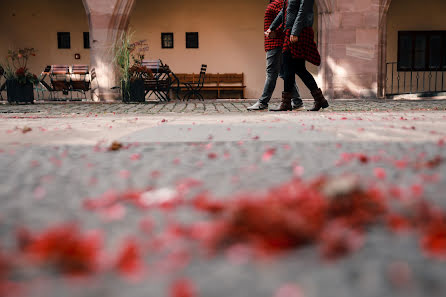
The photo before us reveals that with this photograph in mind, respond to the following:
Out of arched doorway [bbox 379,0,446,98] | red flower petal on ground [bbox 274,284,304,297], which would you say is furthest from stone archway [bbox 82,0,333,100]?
red flower petal on ground [bbox 274,284,304,297]

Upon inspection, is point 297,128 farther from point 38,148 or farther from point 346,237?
point 346,237

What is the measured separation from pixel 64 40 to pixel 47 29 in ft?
1.92

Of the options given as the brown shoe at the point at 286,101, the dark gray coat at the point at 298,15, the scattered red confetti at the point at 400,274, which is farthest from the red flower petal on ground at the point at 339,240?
the brown shoe at the point at 286,101

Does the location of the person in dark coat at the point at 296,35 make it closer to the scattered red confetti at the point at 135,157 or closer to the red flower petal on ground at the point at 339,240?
the scattered red confetti at the point at 135,157

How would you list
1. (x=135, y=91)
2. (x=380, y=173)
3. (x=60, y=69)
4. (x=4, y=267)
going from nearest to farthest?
(x=4, y=267) < (x=380, y=173) < (x=135, y=91) < (x=60, y=69)

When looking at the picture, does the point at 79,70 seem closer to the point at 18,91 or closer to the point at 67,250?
the point at 18,91

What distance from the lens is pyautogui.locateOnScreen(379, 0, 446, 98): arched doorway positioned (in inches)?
572

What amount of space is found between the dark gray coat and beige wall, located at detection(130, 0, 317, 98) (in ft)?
29.9

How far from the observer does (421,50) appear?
1476cm

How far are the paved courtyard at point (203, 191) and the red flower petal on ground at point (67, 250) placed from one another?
0.10ft

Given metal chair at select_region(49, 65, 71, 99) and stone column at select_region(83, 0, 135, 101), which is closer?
stone column at select_region(83, 0, 135, 101)

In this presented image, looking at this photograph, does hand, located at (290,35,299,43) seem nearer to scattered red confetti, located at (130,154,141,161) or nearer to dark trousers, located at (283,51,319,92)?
dark trousers, located at (283,51,319,92)

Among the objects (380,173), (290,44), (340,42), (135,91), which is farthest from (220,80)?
Result: (380,173)

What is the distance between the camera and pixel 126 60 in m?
9.92
